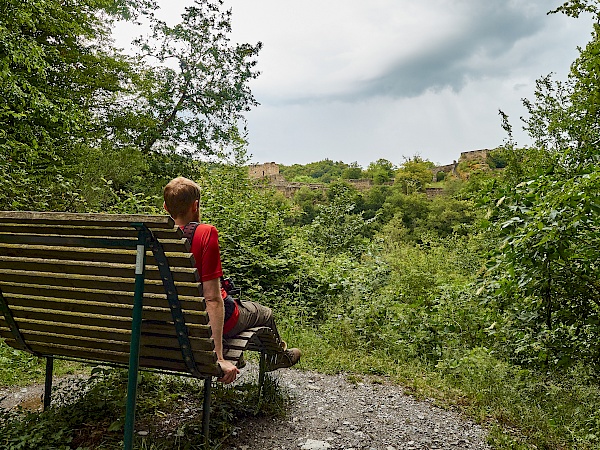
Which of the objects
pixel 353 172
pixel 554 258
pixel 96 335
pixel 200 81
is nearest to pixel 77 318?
pixel 96 335

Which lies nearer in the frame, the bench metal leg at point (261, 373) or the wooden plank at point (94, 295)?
the wooden plank at point (94, 295)

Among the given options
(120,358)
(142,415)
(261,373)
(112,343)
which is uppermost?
(112,343)

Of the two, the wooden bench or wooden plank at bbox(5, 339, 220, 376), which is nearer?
the wooden bench

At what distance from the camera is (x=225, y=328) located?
120 inches

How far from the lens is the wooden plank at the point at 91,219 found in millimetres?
2053

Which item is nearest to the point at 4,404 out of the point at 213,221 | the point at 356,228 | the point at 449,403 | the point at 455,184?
the point at 449,403

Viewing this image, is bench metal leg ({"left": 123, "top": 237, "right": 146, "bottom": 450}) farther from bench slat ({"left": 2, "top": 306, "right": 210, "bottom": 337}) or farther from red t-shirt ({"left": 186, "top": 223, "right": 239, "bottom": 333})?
red t-shirt ({"left": 186, "top": 223, "right": 239, "bottom": 333})

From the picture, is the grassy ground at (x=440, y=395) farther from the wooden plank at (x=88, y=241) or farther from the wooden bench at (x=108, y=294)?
the wooden plank at (x=88, y=241)

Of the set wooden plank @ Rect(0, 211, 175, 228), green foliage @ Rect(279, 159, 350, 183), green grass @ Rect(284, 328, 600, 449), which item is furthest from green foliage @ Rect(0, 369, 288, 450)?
green foliage @ Rect(279, 159, 350, 183)

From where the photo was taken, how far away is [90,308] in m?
2.62

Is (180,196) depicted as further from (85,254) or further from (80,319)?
(80,319)

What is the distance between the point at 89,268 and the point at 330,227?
1087 cm

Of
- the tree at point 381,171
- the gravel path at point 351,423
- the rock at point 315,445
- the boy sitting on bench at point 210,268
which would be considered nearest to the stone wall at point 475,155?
the tree at point 381,171

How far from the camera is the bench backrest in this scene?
2211 mm
